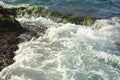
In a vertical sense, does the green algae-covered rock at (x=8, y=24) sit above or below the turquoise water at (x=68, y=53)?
above

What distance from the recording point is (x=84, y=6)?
17.2 meters

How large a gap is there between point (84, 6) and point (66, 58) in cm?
747

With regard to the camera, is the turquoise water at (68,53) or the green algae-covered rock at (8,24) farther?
the green algae-covered rock at (8,24)

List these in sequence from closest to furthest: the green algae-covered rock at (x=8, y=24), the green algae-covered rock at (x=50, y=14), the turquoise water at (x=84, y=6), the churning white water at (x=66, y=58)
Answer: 1. the churning white water at (x=66, y=58)
2. the green algae-covered rock at (x=8, y=24)
3. the green algae-covered rock at (x=50, y=14)
4. the turquoise water at (x=84, y=6)

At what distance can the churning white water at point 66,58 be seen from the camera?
30.9 ft

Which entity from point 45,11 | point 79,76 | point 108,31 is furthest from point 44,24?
point 79,76

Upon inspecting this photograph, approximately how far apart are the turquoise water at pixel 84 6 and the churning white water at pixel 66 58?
3500 mm

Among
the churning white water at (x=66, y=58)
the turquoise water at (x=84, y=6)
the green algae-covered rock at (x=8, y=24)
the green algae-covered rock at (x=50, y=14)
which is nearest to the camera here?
the churning white water at (x=66, y=58)

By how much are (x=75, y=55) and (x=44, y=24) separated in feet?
12.4

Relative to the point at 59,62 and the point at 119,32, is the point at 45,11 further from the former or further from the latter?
the point at 59,62

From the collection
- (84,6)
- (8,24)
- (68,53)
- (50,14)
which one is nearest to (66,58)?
(68,53)

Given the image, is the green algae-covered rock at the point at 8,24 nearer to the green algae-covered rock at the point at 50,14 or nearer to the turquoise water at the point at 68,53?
the turquoise water at the point at 68,53

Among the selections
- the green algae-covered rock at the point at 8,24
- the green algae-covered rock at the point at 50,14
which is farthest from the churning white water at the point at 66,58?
the green algae-covered rock at the point at 50,14

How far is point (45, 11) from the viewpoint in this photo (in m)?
15.7
